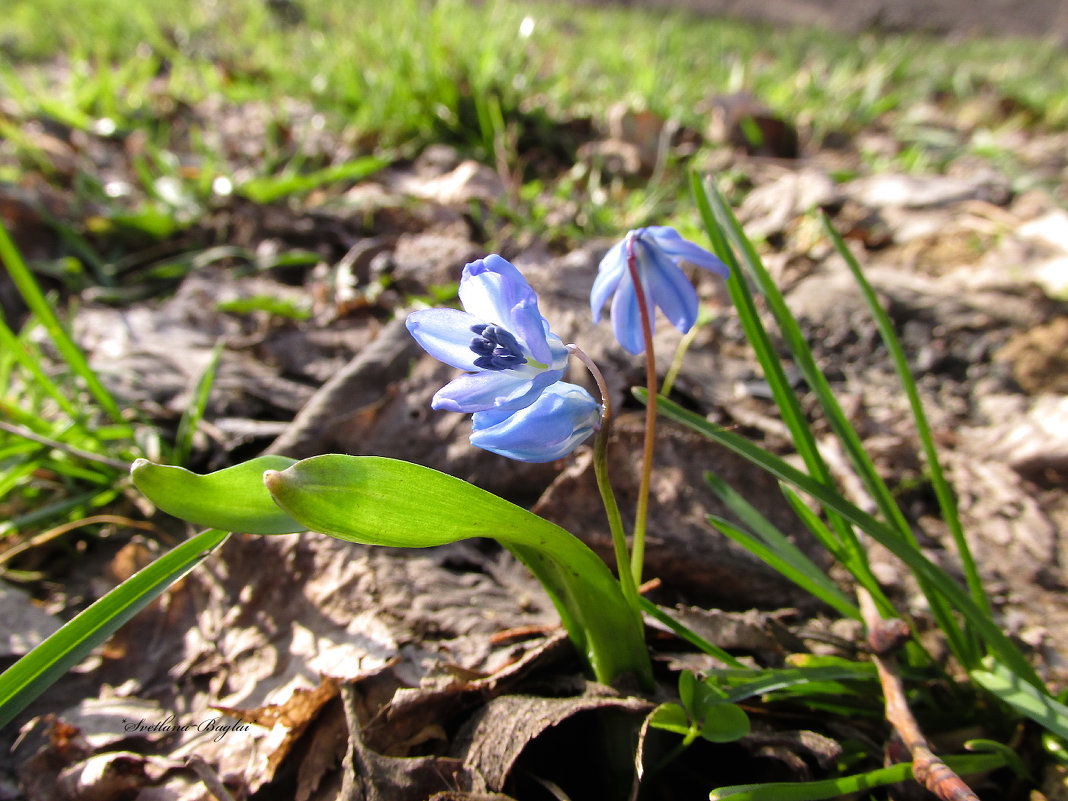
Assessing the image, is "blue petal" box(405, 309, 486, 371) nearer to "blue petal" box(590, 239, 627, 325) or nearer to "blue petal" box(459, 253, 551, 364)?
"blue petal" box(459, 253, 551, 364)

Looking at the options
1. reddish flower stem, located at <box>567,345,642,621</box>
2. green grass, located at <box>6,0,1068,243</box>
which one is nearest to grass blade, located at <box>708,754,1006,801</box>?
reddish flower stem, located at <box>567,345,642,621</box>

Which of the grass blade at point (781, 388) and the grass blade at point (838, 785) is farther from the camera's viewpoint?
the grass blade at point (781, 388)

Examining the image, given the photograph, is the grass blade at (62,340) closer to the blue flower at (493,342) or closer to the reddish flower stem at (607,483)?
the blue flower at (493,342)

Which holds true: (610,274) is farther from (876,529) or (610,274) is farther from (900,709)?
(900,709)

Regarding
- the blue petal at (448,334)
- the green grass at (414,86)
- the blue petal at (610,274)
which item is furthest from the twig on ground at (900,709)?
the green grass at (414,86)

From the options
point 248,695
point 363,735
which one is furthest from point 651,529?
point 248,695

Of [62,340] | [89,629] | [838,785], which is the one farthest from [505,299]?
[62,340]

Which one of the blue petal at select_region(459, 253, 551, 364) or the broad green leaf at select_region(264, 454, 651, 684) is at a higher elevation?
the blue petal at select_region(459, 253, 551, 364)
